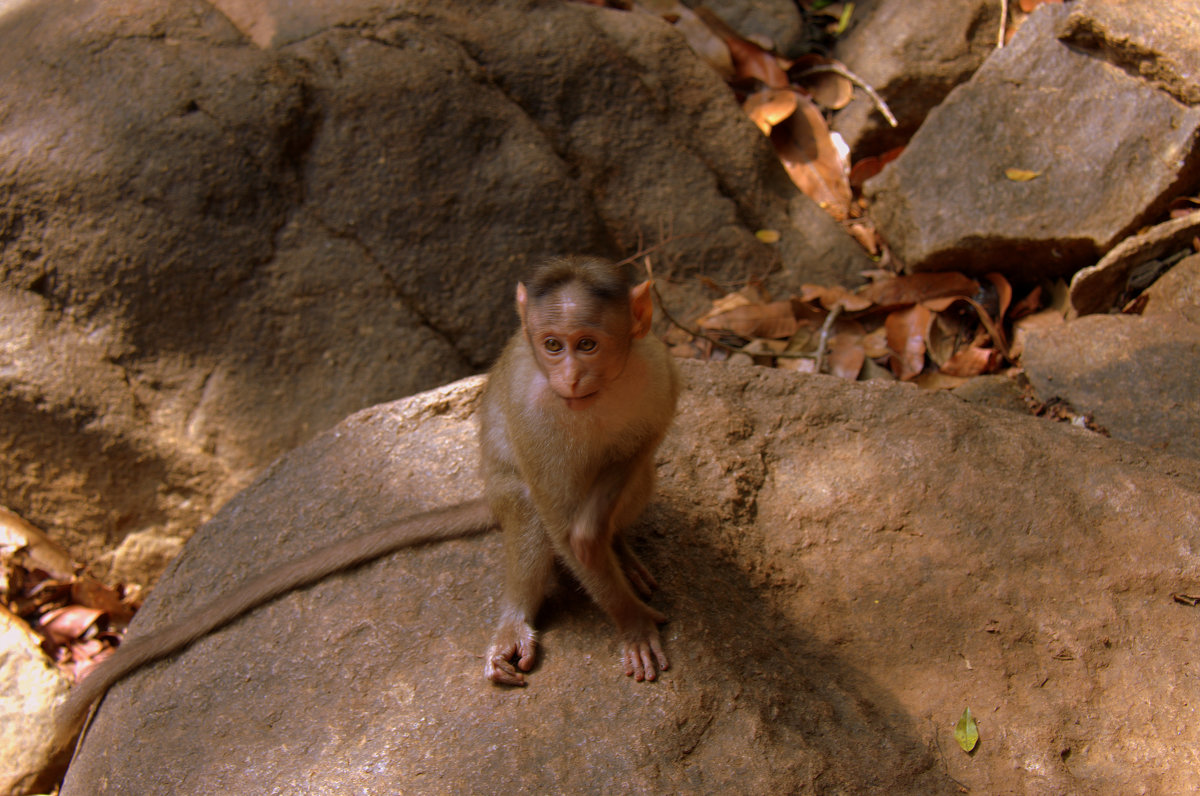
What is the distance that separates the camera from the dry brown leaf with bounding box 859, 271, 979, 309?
198 inches

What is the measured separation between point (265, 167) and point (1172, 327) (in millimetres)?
4697

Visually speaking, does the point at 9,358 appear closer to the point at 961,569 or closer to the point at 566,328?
the point at 566,328

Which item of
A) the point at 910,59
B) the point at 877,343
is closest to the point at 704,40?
the point at 910,59

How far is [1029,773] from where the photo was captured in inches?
109

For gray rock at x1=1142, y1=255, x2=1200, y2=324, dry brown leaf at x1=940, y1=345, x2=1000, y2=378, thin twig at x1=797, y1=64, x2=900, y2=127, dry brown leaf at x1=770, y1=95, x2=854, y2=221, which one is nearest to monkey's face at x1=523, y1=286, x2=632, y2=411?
dry brown leaf at x1=940, y1=345, x2=1000, y2=378

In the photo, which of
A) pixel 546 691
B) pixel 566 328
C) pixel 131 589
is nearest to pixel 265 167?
pixel 131 589

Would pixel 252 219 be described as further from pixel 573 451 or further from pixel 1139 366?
pixel 1139 366

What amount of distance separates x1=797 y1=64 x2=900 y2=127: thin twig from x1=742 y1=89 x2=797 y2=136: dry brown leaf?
0.89 ft

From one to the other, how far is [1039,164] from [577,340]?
3708 mm

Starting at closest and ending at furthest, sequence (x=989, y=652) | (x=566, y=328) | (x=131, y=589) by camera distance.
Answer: (x=566, y=328), (x=989, y=652), (x=131, y=589)

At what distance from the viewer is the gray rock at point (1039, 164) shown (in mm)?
4660

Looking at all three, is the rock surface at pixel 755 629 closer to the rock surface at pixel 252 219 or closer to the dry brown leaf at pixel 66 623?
the rock surface at pixel 252 219

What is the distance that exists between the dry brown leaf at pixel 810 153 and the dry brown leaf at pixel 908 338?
151 centimetres

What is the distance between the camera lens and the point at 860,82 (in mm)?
6320
